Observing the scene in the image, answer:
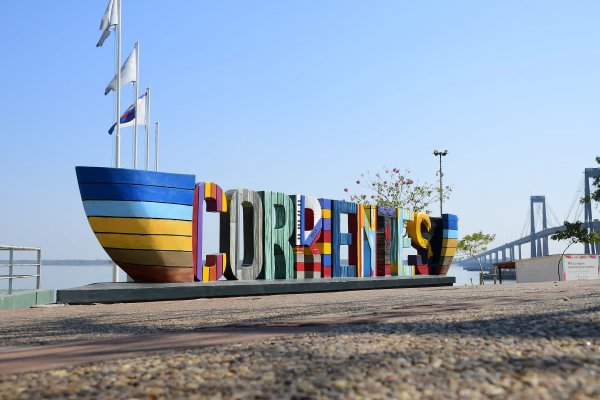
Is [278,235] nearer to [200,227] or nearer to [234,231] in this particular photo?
[234,231]

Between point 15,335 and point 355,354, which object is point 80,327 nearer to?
point 15,335

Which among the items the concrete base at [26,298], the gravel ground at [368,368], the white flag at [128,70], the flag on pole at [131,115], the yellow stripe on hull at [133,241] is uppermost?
the white flag at [128,70]

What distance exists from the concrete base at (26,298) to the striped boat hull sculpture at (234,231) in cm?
238

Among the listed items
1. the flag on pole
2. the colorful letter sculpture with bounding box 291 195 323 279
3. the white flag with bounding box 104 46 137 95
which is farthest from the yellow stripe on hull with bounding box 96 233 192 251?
the white flag with bounding box 104 46 137 95

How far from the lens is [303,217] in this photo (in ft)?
78.3

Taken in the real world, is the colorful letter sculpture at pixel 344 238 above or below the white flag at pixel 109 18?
below

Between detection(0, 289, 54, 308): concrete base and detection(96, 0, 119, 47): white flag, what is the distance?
532 inches

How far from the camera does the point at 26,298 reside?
49.6 ft

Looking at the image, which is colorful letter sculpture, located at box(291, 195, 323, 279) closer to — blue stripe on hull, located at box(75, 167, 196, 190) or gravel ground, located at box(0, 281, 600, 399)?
blue stripe on hull, located at box(75, 167, 196, 190)

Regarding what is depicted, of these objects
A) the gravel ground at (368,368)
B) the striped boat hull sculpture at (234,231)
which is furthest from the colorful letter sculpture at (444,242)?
the gravel ground at (368,368)

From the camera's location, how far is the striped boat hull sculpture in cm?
1786

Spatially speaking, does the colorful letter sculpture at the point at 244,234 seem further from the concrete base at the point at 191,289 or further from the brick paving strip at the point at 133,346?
the brick paving strip at the point at 133,346

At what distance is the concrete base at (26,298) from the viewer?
46.3 feet

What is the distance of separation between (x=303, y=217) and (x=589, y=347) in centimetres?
1959
